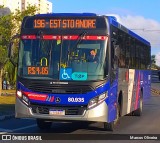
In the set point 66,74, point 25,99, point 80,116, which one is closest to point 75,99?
point 80,116

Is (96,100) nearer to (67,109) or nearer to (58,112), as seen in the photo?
(67,109)

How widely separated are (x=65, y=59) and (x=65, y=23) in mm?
1097

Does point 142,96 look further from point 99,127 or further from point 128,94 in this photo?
point 99,127

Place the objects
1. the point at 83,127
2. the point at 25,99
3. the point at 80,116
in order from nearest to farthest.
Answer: the point at 80,116 → the point at 25,99 → the point at 83,127

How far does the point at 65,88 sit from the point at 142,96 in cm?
858

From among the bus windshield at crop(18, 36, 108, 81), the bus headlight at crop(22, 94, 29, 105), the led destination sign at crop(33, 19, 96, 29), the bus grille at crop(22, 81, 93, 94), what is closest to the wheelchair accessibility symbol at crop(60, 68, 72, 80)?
the bus windshield at crop(18, 36, 108, 81)

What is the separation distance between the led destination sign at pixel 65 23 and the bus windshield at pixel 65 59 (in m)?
0.37

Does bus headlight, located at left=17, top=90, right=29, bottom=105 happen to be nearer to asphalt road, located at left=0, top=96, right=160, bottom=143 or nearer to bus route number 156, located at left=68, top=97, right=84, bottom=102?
bus route number 156, located at left=68, top=97, right=84, bottom=102

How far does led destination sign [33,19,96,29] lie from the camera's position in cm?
1268

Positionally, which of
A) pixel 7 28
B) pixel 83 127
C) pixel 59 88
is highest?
pixel 7 28

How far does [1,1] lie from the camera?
271 ft

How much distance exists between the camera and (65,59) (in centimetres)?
1235

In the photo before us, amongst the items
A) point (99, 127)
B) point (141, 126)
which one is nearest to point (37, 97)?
point (99, 127)

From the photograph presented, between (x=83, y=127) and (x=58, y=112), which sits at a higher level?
(x=58, y=112)
